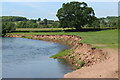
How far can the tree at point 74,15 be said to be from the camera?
336ft

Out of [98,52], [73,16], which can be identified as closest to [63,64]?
[98,52]

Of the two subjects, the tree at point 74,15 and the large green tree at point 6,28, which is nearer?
the tree at point 74,15

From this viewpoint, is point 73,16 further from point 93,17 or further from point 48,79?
point 48,79

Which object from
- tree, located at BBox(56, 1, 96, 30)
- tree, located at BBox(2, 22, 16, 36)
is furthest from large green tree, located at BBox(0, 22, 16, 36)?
tree, located at BBox(56, 1, 96, 30)

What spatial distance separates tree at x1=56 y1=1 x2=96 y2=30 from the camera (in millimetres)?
102562

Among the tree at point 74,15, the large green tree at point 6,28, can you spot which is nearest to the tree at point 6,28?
the large green tree at point 6,28

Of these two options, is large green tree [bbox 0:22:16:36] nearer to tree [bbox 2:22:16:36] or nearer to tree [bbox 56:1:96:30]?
tree [bbox 2:22:16:36]

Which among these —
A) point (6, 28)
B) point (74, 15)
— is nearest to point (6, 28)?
A: point (6, 28)

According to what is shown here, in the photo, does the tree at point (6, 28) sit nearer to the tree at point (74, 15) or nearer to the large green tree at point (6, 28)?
the large green tree at point (6, 28)

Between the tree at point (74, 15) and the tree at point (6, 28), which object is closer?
the tree at point (74, 15)

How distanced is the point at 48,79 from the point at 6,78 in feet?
14.3

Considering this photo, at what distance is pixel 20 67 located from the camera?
29.9 metres

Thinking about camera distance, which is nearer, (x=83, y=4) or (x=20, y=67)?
(x=20, y=67)

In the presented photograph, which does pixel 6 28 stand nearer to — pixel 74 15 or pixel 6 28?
pixel 6 28
